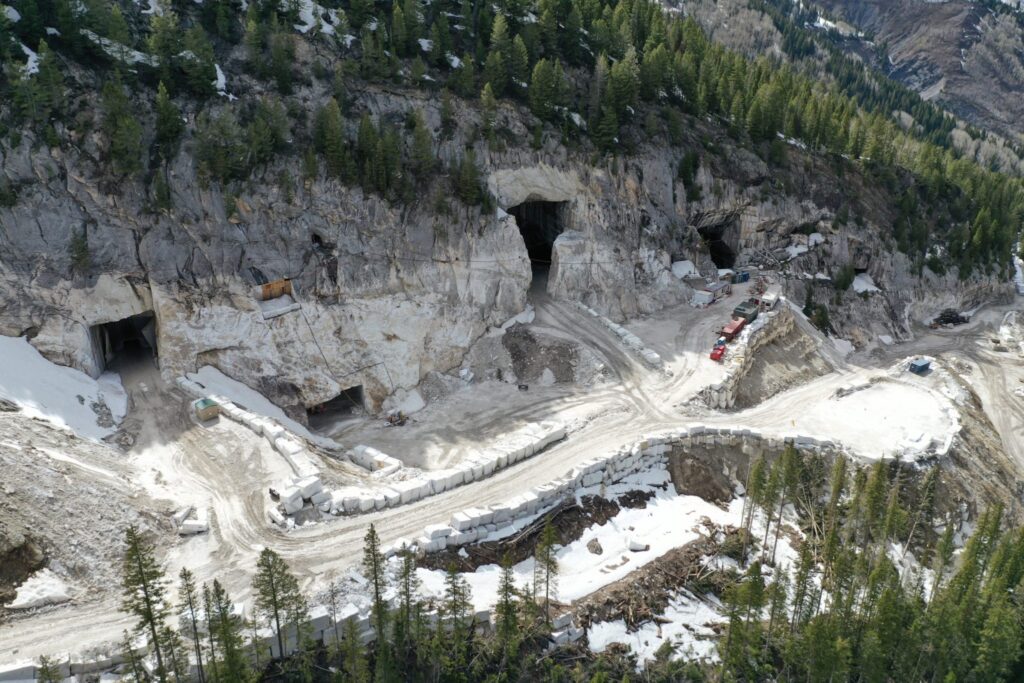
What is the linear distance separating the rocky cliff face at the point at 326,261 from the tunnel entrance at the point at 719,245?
5.46 metres

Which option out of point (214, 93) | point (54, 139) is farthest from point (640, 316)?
point (54, 139)

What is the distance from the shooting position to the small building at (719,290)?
65.1 m

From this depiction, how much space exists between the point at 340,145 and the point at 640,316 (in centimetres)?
2609

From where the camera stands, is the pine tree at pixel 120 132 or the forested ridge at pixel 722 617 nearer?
the forested ridge at pixel 722 617

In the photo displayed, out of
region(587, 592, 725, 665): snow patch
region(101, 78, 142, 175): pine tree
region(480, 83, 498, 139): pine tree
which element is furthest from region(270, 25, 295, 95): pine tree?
region(587, 592, 725, 665): snow patch

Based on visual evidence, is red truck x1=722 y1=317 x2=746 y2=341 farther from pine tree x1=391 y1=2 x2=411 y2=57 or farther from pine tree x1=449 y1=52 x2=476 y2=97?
pine tree x1=391 y1=2 x2=411 y2=57

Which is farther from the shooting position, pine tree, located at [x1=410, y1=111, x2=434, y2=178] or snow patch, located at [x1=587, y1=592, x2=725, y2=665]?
pine tree, located at [x1=410, y1=111, x2=434, y2=178]

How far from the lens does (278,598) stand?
92.6 ft

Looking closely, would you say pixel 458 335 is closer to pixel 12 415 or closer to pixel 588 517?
pixel 588 517

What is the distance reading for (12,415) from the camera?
37.8m

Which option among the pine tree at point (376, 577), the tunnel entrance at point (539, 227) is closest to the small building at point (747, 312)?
the tunnel entrance at point (539, 227)

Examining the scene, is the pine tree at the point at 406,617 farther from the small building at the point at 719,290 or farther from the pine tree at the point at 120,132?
the small building at the point at 719,290

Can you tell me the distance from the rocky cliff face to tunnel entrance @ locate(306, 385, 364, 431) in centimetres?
114

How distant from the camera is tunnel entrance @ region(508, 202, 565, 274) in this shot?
212 ft
